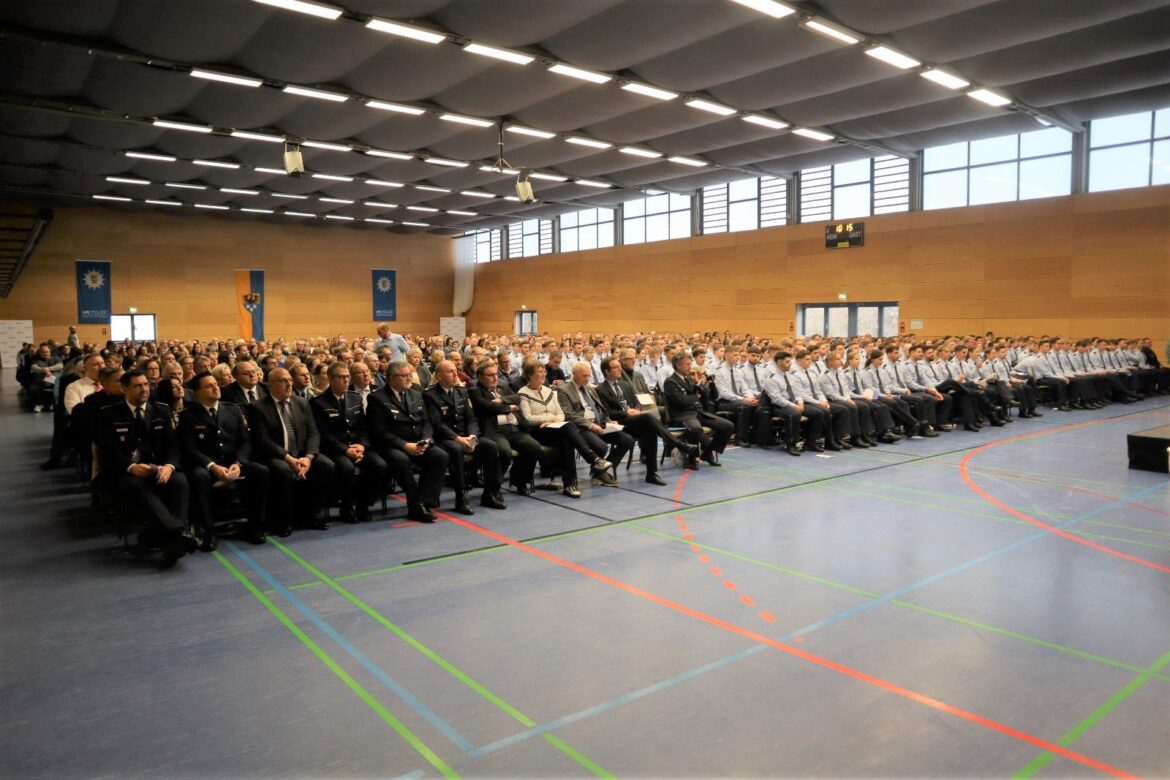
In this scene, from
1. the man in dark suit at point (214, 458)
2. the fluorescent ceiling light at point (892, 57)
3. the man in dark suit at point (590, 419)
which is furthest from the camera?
the fluorescent ceiling light at point (892, 57)

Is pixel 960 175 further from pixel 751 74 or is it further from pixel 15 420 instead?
pixel 15 420

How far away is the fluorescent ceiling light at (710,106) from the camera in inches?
486

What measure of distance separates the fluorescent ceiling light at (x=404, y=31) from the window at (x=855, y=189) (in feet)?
42.6

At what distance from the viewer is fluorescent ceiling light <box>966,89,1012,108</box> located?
12.4m

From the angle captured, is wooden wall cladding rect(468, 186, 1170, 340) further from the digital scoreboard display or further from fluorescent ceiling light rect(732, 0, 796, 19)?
fluorescent ceiling light rect(732, 0, 796, 19)

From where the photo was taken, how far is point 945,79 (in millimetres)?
11570

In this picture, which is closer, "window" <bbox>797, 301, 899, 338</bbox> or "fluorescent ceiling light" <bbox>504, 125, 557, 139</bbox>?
"fluorescent ceiling light" <bbox>504, 125, 557, 139</bbox>

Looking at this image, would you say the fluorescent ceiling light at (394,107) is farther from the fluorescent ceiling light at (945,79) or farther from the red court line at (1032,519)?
the red court line at (1032,519)

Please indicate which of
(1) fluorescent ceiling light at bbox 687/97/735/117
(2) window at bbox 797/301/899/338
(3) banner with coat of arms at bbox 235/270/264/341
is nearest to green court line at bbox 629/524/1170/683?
(1) fluorescent ceiling light at bbox 687/97/735/117

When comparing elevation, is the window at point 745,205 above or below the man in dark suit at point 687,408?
above

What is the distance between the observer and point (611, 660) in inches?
129

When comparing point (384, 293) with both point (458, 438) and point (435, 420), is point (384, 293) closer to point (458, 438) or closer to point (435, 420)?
point (435, 420)

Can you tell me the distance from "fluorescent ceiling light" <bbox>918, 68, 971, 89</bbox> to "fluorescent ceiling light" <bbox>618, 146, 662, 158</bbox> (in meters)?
6.24

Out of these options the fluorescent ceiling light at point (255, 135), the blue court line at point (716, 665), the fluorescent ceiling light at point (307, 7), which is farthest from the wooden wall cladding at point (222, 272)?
the blue court line at point (716, 665)
